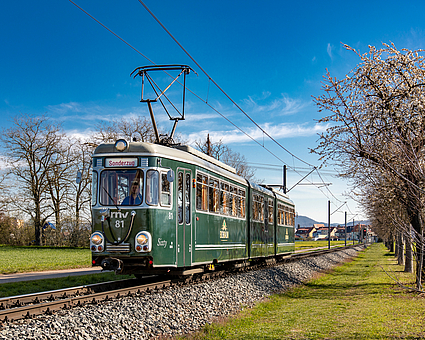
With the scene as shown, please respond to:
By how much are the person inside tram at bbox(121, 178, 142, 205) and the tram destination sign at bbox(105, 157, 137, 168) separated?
39 centimetres

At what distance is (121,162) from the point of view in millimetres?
10141

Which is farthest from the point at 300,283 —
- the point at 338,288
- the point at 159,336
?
the point at 159,336

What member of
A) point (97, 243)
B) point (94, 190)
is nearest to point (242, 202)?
point (94, 190)

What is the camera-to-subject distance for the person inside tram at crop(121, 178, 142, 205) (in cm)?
990

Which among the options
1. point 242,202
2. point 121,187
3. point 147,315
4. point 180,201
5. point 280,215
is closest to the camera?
point 147,315

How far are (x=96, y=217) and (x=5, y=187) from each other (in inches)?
1189

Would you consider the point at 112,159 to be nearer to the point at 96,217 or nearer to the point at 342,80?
the point at 96,217

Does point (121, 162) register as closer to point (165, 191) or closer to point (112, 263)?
point (165, 191)

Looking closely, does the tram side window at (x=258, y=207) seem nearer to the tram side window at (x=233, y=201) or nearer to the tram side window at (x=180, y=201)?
the tram side window at (x=233, y=201)

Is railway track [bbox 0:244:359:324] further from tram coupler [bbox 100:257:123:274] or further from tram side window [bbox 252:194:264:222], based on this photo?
tram side window [bbox 252:194:264:222]

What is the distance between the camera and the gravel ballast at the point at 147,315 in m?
6.42

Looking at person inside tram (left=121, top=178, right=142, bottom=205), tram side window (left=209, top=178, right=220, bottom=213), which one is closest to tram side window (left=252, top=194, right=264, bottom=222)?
tram side window (left=209, top=178, right=220, bottom=213)

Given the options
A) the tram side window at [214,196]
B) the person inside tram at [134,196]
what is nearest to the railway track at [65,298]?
the person inside tram at [134,196]

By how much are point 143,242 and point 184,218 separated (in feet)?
4.76
